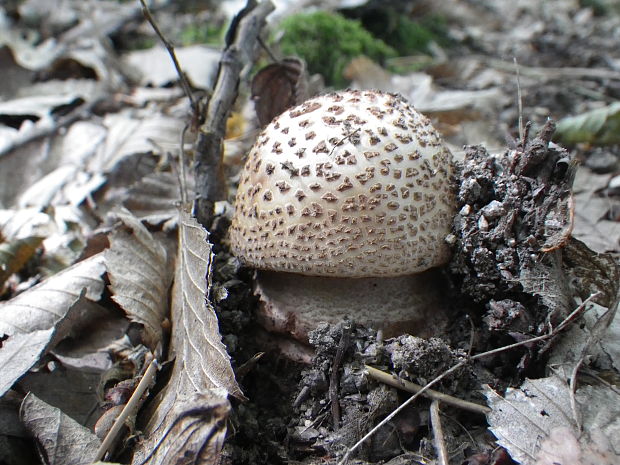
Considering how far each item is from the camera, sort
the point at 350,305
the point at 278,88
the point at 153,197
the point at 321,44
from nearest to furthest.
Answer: the point at 350,305 < the point at 153,197 < the point at 278,88 < the point at 321,44

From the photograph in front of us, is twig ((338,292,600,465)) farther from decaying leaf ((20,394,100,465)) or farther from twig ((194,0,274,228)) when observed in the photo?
twig ((194,0,274,228))

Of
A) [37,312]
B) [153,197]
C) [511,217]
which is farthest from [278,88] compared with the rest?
[37,312]

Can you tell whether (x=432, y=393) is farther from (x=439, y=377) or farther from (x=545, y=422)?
(x=545, y=422)

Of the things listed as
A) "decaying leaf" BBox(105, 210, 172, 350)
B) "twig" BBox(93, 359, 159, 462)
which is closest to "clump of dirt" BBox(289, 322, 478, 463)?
"twig" BBox(93, 359, 159, 462)

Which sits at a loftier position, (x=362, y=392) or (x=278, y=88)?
(x=278, y=88)

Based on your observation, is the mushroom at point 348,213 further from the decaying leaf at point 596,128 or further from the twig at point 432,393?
the decaying leaf at point 596,128
